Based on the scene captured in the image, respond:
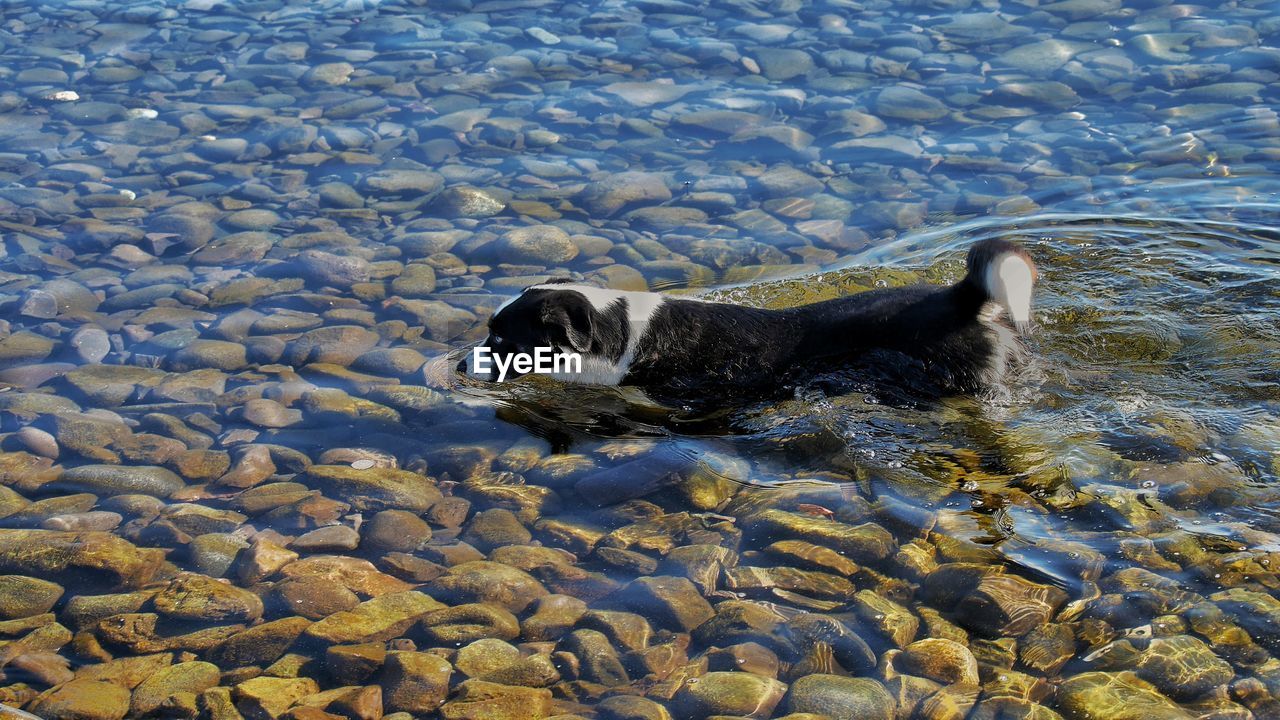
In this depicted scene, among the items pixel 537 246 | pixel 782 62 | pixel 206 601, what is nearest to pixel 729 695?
pixel 206 601

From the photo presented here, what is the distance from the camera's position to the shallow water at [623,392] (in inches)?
152

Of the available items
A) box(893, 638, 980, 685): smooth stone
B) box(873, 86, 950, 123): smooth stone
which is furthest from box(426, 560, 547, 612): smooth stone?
box(873, 86, 950, 123): smooth stone

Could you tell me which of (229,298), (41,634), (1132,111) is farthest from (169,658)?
(1132,111)

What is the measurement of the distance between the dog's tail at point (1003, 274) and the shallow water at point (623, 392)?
0.38m

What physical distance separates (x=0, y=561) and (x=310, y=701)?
5.04 ft

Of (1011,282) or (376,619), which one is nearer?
(376,619)

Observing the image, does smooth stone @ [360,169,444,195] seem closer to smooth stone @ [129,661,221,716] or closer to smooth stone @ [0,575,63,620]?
smooth stone @ [0,575,63,620]

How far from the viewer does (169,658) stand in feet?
12.6

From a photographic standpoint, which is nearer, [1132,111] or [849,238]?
[849,238]

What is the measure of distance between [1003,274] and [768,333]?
3.83 feet

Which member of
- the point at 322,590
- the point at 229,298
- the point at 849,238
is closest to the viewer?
the point at 322,590

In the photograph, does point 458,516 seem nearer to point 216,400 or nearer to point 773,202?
point 216,400

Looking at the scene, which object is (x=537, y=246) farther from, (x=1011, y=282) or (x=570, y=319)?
(x=1011, y=282)

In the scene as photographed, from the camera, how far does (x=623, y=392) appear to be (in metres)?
5.80
